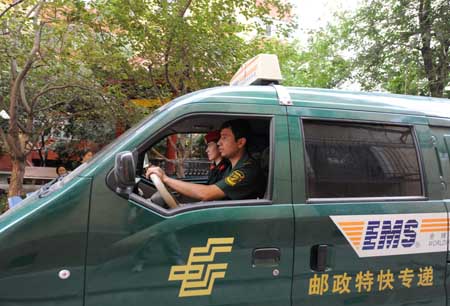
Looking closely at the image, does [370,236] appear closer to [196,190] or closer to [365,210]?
[365,210]

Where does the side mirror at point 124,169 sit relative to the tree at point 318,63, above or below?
below

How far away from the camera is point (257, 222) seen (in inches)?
86.7

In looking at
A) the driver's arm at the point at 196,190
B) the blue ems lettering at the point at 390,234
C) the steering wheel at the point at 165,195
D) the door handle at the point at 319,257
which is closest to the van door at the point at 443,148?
the blue ems lettering at the point at 390,234

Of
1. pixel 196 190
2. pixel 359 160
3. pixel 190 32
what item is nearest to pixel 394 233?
pixel 359 160

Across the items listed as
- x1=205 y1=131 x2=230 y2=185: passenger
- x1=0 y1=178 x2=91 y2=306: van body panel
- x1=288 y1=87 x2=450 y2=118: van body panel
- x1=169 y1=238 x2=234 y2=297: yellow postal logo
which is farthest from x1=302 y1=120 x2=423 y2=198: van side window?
x1=0 y1=178 x2=91 y2=306: van body panel

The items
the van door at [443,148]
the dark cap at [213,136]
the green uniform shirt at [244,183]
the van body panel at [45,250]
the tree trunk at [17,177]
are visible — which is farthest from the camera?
the tree trunk at [17,177]

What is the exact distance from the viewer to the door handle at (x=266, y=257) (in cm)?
219

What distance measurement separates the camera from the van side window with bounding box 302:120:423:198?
2.44m

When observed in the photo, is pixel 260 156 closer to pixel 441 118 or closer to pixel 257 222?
pixel 257 222

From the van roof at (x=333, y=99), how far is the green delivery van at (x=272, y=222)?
0.01m

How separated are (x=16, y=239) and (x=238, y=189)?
1348 millimetres

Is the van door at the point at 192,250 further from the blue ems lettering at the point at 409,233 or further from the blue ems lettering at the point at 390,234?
the blue ems lettering at the point at 409,233

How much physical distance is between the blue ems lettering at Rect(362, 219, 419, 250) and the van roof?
0.80m

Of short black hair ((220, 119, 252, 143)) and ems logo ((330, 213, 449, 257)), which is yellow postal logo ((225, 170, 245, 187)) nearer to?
short black hair ((220, 119, 252, 143))
